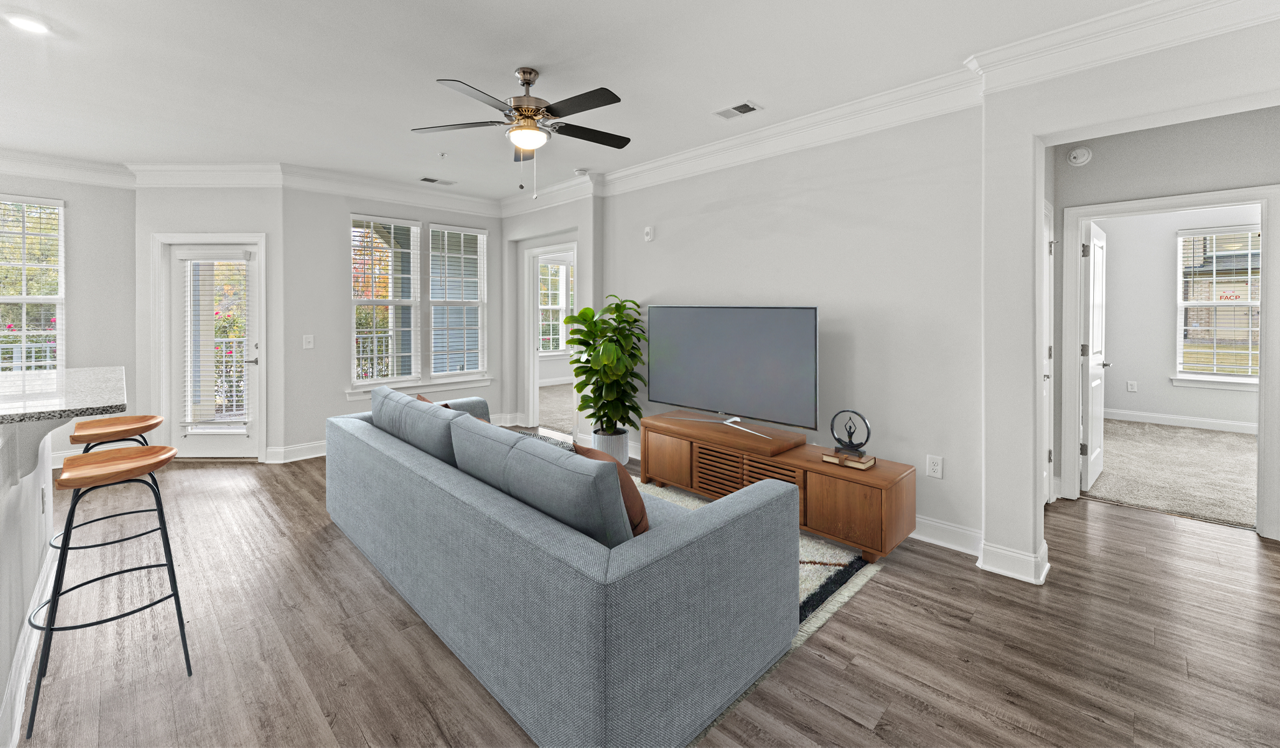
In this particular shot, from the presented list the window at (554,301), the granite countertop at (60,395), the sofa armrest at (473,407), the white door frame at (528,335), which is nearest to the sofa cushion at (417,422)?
the sofa armrest at (473,407)

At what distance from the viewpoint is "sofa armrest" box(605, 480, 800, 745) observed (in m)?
1.47

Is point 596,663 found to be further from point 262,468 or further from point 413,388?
point 413,388

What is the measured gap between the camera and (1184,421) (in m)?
6.00

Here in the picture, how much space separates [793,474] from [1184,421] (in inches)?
222

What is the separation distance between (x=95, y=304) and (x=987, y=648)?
6.51 m

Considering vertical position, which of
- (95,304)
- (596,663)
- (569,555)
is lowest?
(596,663)

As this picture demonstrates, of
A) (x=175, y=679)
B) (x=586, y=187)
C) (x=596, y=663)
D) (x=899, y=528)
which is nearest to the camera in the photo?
(x=596, y=663)

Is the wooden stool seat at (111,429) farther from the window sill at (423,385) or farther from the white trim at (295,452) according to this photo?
the window sill at (423,385)

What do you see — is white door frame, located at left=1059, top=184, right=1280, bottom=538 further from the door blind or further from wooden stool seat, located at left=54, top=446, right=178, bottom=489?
the door blind

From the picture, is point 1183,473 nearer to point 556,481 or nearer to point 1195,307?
point 1195,307

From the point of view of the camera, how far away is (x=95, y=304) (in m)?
4.61

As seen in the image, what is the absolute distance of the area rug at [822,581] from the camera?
91.2 inches

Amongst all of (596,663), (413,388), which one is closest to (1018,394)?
(596,663)

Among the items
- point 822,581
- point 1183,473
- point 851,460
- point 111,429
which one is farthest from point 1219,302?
point 111,429
